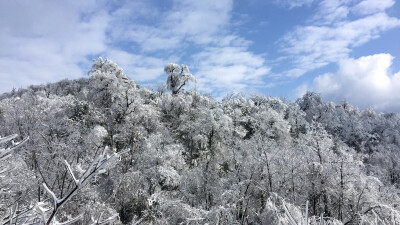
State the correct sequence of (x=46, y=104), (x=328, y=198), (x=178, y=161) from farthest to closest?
1. (x=46, y=104)
2. (x=178, y=161)
3. (x=328, y=198)

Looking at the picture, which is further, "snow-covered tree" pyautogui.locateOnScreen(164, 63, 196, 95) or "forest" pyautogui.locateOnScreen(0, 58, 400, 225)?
"snow-covered tree" pyautogui.locateOnScreen(164, 63, 196, 95)

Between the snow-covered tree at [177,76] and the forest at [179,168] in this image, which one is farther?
the snow-covered tree at [177,76]

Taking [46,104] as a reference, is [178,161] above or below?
below

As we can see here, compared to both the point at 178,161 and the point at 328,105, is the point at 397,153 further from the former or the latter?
the point at 178,161

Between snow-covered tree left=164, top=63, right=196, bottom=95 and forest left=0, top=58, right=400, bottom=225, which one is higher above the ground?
snow-covered tree left=164, top=63, right=196, bottom=95

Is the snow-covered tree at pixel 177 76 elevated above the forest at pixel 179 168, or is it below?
above

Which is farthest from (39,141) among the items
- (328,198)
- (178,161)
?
(328,198)

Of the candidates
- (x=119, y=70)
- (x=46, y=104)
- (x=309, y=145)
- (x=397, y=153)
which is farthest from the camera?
(x=397, y=153)

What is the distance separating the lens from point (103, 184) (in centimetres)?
1980

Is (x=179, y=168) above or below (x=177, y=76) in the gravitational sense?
below

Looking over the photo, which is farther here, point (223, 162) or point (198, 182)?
point (223, 162)

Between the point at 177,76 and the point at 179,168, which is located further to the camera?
the point at 177,76

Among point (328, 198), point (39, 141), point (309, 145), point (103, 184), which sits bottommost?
point (328, 198)

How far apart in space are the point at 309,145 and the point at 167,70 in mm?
21236
